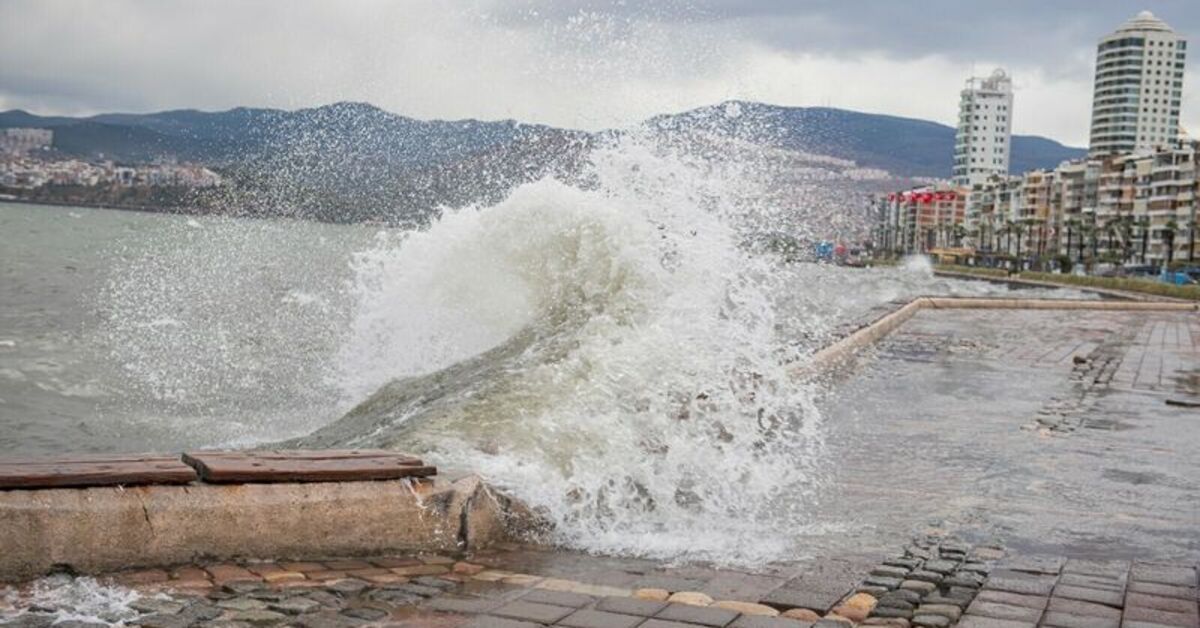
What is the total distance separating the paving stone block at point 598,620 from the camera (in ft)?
12.8

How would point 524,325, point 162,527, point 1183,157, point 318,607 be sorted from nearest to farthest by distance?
point 318,607 → point 162,527 → point 524,325 → point 1183,157

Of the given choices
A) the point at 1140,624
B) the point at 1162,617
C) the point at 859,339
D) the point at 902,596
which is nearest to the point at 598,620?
the point at 902,596

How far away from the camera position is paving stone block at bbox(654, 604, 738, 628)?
3975 millimetres

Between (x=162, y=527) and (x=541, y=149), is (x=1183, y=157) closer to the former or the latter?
(x=541, y=149)

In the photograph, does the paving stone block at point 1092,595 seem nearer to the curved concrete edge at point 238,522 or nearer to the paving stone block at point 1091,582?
the paving stone block at point 1091,582

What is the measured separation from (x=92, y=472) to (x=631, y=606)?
6.55ft

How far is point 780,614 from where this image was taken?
4145 millimetres

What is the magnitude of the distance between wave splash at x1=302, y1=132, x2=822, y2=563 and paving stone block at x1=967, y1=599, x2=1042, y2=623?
102 cm

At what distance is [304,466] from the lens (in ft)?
15.9

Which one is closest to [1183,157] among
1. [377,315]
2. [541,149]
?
[541,149]

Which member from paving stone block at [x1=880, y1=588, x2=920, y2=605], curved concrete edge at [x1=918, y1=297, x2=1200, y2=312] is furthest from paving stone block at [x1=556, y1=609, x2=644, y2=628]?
curved concrete edge at [x1=918, y1=297, x2=1200, y2=312]

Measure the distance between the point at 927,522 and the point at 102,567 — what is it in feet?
12.1

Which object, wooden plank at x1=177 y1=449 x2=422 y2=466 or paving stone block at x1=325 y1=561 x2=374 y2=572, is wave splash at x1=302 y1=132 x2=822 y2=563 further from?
paving stone block at x1=325 y1=561 x2=374 y2=572

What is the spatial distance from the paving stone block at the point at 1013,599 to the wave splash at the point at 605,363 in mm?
949
